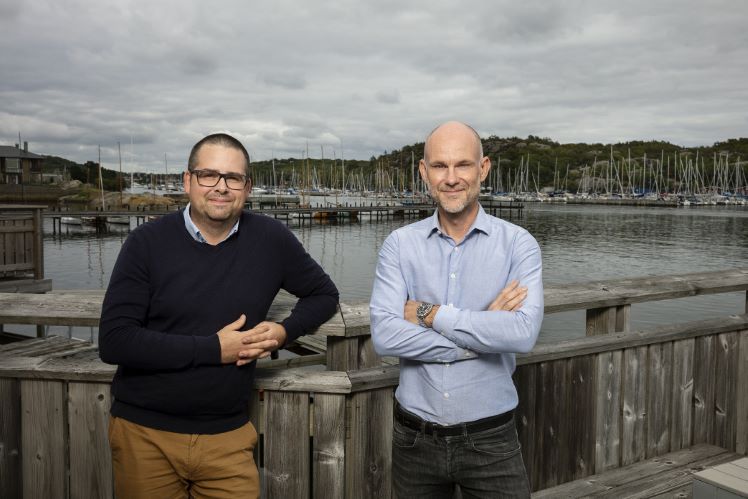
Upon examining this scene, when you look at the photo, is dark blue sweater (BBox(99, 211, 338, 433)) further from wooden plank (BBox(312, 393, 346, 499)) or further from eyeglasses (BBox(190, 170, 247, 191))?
wooden plank (BBox(312, 393, 346, 499))

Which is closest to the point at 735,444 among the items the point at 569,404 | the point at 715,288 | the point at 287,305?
the point at 715,288

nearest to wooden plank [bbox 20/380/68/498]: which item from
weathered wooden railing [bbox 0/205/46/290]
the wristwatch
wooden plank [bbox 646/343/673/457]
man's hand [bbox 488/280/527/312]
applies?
the wristwatch

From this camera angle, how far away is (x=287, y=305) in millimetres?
2971

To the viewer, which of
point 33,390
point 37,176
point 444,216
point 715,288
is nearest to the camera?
point 444,216

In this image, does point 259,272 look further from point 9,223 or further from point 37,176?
point 37,176

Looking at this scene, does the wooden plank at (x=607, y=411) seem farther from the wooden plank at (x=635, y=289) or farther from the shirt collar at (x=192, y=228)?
the shirt collar at (x=192, y=228)

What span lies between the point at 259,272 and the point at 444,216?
84 centimetres

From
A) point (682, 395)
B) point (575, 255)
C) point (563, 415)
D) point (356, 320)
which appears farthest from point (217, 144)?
point (575, 255)

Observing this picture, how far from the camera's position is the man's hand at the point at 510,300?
7.98 feet

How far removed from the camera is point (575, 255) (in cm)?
5131

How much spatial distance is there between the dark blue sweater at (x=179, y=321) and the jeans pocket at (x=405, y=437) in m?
0.61

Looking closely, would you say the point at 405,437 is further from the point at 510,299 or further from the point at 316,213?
the point at 316,213

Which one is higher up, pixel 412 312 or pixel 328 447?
pixel 412 312

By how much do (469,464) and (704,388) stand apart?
8.31 ft
